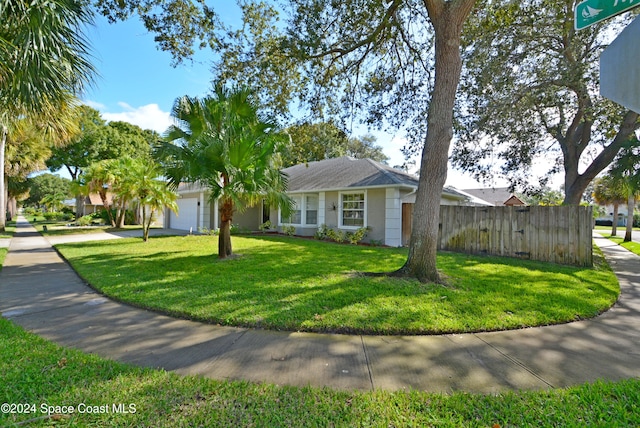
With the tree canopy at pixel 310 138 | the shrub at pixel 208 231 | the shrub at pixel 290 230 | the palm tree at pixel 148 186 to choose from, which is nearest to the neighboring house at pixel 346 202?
the shrub at pixel 290 230

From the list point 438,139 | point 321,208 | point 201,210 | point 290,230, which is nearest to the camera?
point 438,139

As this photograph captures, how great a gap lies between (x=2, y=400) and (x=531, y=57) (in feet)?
51.5

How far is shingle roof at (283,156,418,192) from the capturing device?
13.1 m

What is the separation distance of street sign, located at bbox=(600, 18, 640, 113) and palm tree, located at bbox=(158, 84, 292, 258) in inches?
279

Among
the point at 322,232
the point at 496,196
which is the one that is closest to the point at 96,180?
the point at 322,232

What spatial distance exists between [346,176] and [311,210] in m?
2.72

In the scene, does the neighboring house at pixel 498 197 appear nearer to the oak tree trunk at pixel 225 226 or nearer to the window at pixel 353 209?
the window at pixel 353 209

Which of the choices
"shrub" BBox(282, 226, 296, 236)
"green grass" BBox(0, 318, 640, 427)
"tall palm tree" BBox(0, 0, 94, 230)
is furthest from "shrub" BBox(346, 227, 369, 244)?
"green grass" BBox(0, 318, 640, 427)

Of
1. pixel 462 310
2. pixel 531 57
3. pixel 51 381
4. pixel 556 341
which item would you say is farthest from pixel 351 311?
pixel 531 57

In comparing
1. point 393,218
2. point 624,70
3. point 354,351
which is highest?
point 624,70

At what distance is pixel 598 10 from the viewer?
99.6 inches

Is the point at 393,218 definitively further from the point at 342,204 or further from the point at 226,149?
the point at 226,149

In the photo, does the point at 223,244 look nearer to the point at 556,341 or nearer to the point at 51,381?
the point at 51,381

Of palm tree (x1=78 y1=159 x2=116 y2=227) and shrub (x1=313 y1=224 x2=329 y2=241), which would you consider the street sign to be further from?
palm tree (x1=78 y1=159 x2=116 y2=227)
